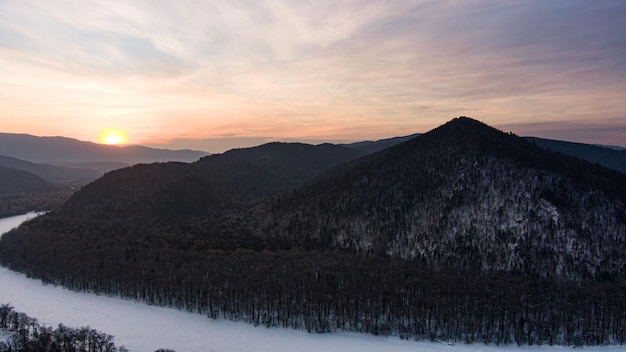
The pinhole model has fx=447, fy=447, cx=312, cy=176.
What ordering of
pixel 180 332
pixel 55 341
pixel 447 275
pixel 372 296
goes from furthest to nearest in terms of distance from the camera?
pixel 447 275 < pixel 372 296 < pixel 180 332 < pixel 55 341

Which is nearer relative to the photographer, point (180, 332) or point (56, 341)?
point (56, 341)

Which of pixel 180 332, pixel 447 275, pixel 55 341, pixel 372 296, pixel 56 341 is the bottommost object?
pixel 180 332

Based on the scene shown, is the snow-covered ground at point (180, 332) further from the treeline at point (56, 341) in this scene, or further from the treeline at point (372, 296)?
the treeline at point (56, 341)

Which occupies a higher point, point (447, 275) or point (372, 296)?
point (447, 275)

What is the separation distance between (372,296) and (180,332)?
58.8 meters

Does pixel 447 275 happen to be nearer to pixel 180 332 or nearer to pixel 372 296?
pixel 372 296

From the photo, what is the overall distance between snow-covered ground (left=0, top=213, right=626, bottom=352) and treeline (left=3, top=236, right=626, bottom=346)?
4184 mm

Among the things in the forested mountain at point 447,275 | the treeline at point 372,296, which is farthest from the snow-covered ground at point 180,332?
the forested mountain at point 447,275

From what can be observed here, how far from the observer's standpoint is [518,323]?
412ft

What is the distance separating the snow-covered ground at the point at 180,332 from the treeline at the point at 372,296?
13.7 feet

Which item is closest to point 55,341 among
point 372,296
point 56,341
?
point 56,341

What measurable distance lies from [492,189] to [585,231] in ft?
130

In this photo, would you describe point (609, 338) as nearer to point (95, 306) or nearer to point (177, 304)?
point (177, 304)

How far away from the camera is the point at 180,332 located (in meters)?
126
